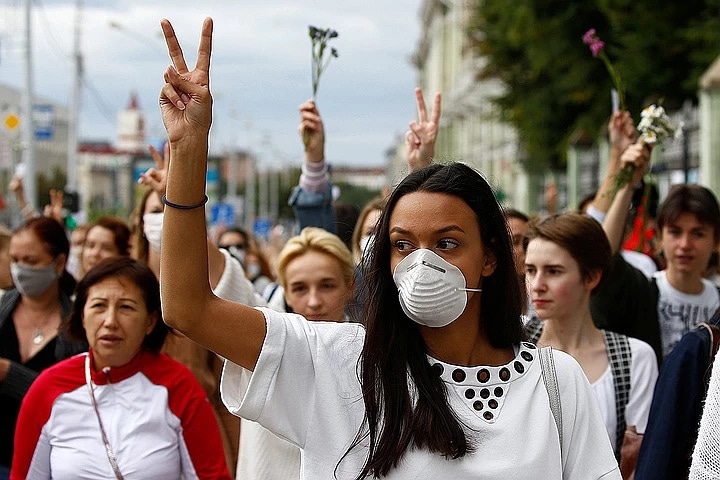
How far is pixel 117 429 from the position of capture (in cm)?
455

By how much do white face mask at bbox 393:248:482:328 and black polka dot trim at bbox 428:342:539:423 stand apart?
0.38 ft

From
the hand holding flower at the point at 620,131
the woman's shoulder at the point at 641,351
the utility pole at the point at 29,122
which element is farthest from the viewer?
the utility pole at the point at 29,122

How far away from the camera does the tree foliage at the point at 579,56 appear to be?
19.6m

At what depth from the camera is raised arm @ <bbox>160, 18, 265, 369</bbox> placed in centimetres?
282

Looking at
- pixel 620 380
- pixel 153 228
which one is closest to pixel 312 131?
pixel 153 228

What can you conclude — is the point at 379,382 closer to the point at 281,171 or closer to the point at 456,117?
the point at 456,117

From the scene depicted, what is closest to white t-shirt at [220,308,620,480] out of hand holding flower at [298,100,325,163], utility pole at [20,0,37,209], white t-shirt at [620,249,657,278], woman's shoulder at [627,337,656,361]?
woman's shoulder at [627,337,656,361]

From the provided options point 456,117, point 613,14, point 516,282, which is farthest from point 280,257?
point 456,117

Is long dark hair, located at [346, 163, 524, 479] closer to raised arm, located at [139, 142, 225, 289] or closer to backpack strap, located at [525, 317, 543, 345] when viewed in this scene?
raised arm, located at [139, 142, 225, 289]

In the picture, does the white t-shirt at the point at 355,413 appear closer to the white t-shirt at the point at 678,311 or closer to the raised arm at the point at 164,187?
the raised arm at the point at 164,187

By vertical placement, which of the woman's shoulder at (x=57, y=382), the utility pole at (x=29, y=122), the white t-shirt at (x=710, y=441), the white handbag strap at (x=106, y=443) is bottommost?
the white handbag strap at (x=106, y=443)

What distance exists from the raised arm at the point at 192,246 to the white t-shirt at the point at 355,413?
66mm

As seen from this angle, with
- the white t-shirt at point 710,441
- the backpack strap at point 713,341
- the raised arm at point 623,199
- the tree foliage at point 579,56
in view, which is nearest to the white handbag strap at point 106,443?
the backpack strap at point 713,341

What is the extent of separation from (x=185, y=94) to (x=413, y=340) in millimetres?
781
